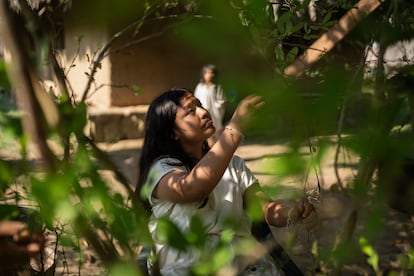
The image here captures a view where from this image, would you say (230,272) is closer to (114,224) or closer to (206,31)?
(114,224)

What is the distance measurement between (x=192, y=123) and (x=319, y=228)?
98 cm

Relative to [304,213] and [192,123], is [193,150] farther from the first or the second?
[304,213]

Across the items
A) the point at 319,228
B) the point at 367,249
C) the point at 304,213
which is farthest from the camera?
the point at 304,213

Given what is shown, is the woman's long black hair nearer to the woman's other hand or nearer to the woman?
the woman

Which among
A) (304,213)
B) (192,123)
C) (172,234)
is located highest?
(172,234)

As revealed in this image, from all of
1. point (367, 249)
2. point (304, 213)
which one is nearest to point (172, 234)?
point (367, 249)

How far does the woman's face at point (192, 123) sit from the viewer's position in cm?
208

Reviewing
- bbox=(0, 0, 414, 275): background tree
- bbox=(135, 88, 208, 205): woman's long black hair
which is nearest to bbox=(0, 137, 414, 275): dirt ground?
bbox=(0, 0, 414, 275): background tree

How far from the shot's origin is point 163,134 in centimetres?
213

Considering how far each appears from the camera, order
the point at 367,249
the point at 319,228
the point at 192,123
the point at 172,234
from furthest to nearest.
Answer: the point at 192,123 < the point at 367,249 < the point at 319,228 < the point at 172,234

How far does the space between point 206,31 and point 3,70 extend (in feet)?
0.87

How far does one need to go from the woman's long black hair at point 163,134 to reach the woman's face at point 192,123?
18 millimetres

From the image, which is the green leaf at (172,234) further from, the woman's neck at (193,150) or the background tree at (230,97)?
the woman's neck at (193,150)

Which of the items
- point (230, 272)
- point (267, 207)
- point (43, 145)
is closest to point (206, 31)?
point (43, 145)
